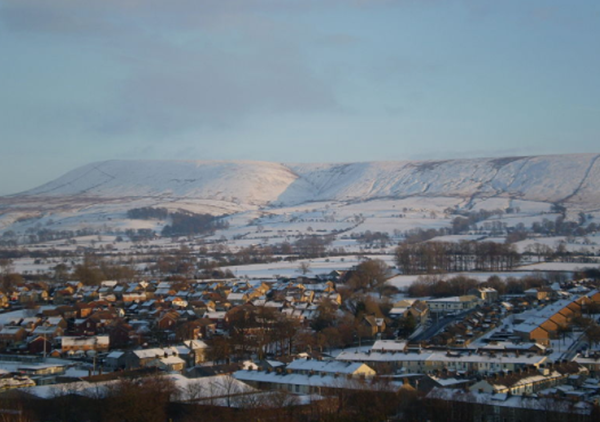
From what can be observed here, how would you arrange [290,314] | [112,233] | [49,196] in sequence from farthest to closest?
[49,196], [112,233], [290,314]

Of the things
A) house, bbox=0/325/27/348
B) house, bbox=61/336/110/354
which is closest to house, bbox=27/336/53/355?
house, bbox=61/336/110/354

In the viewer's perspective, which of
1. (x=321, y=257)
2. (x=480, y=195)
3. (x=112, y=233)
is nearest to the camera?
(x=321, y=257)

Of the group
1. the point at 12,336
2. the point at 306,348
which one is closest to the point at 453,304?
the point at 306,348

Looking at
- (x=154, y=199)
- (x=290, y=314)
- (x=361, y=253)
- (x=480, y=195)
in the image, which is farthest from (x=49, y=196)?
(x=290, y=314)

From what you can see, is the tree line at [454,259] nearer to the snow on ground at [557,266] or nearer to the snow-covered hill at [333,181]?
the snow on ground at [557,266]

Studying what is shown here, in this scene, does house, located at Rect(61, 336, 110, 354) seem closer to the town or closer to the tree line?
the town

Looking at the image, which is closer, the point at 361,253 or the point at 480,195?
the point at 361,253

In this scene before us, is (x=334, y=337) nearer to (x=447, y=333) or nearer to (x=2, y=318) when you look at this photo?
(x=447, y=333)
